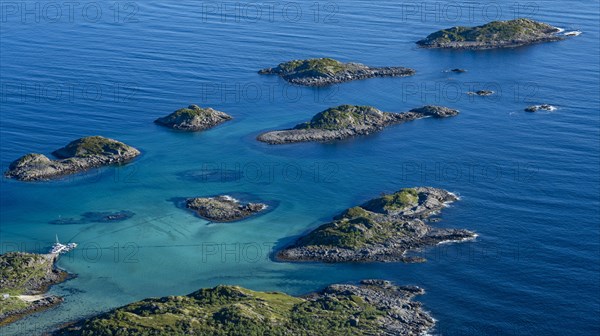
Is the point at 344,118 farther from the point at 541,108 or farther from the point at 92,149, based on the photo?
the point at 92,149

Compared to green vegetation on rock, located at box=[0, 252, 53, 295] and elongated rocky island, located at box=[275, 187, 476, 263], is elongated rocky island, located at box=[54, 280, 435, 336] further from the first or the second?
green vegetation on rock, located at box=[0, 252, 53, 295]

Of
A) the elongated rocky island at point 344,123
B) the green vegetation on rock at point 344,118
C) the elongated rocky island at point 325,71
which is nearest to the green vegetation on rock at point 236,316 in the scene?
the elongated rocky island at point 344,123

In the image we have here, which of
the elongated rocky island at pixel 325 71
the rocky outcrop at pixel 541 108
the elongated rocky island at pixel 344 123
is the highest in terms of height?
the elongated rocky island at pixel 325 71

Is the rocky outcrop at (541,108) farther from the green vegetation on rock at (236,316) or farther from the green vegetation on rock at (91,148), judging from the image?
the green vegetation on rock at (236,316)

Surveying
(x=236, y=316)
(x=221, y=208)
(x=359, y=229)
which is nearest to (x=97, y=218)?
(x=221, y=208)

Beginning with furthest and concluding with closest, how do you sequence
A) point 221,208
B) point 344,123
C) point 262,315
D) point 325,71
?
point 325,71
point 344,123
point 221,208
point 262,315

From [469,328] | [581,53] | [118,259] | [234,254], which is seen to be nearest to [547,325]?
[469,328]
